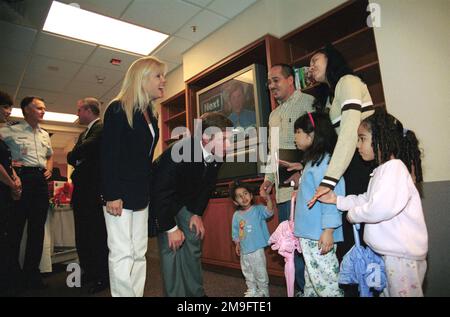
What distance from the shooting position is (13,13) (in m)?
2.59

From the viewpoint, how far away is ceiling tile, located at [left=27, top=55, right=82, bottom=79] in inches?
137

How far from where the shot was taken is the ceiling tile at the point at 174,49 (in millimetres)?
3223

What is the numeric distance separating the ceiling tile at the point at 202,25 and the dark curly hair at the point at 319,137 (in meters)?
1.94

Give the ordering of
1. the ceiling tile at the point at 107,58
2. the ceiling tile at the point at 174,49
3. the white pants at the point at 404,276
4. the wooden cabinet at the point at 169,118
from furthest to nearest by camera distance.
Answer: the wooden cabinet at the point at 169,118 → the ceiling tile at the point at 107,58 → the ceiling tile at the point at 174,49 → the white pants at the point at 404,276

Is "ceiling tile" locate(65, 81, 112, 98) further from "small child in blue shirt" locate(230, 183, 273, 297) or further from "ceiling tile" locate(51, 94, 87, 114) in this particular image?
"small child in blue shirt" locate(230, 183, 273, 297)

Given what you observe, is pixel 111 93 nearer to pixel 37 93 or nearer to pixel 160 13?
A: pixel 37 93


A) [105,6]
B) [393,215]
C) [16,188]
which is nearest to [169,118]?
[105,6]

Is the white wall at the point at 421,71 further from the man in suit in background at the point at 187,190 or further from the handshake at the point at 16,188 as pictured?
the handshake at the point at 16,188

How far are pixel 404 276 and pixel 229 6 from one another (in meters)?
2.54

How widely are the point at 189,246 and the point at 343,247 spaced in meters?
0.74

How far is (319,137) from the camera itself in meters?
1.28

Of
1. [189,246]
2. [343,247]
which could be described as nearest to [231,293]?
[189,246]

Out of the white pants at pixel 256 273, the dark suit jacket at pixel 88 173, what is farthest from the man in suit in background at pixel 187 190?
the dark suit jacket at pixel 88 173

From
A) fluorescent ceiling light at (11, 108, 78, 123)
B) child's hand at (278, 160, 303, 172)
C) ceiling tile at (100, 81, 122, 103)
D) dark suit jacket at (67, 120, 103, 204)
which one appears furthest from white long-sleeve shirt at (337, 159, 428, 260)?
fluorescent ceiling light at (11, 108, 78, 123)
